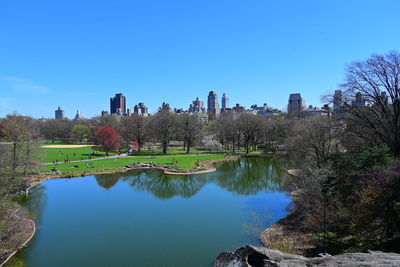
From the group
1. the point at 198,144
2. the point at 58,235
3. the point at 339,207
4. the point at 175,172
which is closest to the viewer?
the point at 339,207

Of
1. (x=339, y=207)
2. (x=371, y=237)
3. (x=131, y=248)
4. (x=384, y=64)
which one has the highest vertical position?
(x=384, y=64)

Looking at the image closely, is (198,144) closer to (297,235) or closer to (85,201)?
(85,201)

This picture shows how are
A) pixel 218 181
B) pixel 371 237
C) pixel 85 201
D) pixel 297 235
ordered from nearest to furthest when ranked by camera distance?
pixel 371 237 → pixel 297 235 → pixel 85 201 → pixel 218 181

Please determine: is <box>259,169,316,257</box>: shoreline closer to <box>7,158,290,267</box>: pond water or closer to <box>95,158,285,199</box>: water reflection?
<box>7,158,290,267</box>: pond water

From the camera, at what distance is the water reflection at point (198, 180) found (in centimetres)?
2802

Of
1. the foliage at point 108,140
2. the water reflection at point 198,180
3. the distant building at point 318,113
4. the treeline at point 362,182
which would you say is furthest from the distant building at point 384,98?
the foliage at point 108,140

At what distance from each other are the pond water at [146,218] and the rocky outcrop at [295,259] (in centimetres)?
210

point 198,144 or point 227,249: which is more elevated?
point 198,144

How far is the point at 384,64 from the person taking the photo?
18531 millimetres

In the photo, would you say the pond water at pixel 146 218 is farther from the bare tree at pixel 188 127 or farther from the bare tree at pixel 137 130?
the bare tree at pixel 188 127

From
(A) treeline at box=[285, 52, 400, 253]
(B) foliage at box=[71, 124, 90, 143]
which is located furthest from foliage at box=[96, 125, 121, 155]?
(A) treeline at box=[285, 52, 400, 253]

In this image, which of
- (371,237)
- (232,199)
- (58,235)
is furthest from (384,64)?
(58,235)

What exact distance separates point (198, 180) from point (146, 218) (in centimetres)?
1441

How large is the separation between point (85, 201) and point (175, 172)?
49.4 ft
